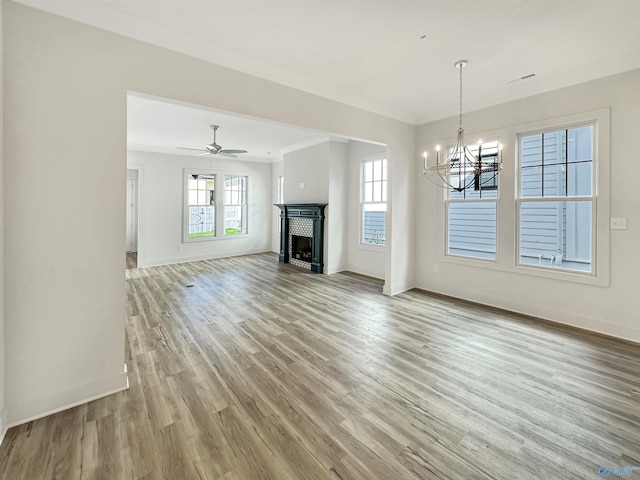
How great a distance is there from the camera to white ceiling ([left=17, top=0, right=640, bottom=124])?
2188mm

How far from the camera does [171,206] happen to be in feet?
24.0

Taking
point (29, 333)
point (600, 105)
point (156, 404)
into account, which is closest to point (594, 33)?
point (600, 105)

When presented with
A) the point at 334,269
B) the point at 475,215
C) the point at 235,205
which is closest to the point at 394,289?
the point at 475,215

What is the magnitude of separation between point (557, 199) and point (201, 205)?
24.6 ft

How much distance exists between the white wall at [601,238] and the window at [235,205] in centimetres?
550

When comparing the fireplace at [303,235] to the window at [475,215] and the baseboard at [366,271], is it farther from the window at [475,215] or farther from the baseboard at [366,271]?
the window at [475,215]

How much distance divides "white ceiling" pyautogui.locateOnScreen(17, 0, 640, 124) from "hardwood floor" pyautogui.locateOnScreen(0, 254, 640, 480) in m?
2.76

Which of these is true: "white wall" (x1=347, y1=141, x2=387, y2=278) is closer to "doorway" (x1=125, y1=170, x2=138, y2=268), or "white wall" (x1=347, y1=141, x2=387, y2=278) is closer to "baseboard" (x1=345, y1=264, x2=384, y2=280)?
"baseboard" (x1=345, y1=264, x2=384, y2=280)

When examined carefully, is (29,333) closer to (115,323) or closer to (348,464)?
(115,323)

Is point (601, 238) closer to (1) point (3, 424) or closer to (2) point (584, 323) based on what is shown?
(2) point (584, 323)

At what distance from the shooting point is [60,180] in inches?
78.7

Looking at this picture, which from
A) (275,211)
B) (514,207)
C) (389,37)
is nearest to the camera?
(389,37)

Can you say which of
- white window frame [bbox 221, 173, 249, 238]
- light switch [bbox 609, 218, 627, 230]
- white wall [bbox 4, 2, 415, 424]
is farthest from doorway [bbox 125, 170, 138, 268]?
light switch [bbox 609, 218, 627, 230]

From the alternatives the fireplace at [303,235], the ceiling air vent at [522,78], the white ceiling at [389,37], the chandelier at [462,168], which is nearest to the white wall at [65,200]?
the white ceiling at [389,37]
